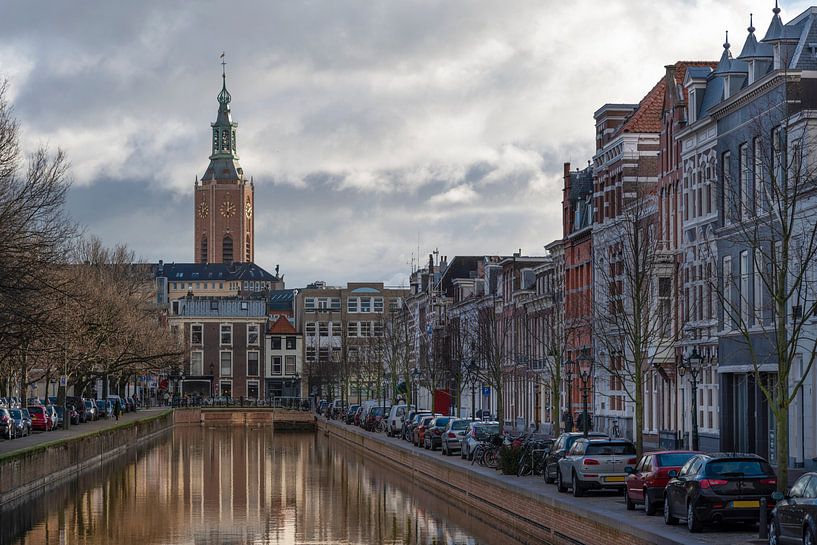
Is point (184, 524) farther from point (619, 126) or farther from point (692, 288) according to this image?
point (619, 126)

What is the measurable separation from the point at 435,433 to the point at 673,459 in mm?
33500

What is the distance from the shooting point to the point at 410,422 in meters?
78.4

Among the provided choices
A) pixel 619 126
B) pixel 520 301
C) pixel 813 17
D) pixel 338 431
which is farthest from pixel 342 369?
pixel 813 17

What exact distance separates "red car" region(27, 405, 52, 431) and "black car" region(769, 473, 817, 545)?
59609mm

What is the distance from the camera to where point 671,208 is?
60938 mm

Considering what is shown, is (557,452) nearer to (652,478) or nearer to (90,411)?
(652,478)

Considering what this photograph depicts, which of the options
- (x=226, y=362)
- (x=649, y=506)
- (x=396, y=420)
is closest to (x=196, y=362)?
(x=226, y=362)

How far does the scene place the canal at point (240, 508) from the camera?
3853cm

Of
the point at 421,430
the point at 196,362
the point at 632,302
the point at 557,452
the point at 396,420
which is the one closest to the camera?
the point at 557,452

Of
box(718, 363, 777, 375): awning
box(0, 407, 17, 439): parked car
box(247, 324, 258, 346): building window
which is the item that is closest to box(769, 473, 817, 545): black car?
box(718, 363, 777, 375): awning

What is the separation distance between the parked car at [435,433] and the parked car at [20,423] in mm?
18432

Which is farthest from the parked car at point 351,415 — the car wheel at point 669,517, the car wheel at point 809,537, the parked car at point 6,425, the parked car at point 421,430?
the car wheel at point 809,537

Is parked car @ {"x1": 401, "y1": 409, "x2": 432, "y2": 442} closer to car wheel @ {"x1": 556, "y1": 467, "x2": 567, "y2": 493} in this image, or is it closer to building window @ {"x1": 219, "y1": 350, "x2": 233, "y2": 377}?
car wheel @ {"x1": 556, "y1": 467, "x2": 567, "y2": 493}

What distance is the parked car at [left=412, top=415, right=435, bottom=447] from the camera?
70438mm
